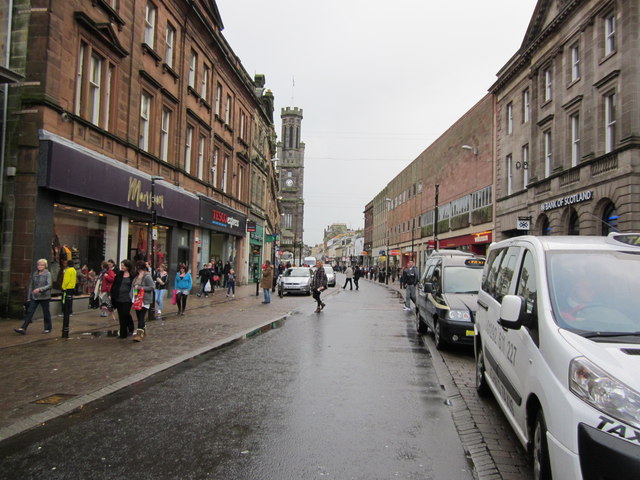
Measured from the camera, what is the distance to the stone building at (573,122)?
18.9 m

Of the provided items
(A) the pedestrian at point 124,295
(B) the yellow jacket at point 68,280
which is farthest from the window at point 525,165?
(B) the yellow jacket at point 68,280

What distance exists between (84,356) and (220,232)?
20044 millimetres

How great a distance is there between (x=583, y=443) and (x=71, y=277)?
10.5m

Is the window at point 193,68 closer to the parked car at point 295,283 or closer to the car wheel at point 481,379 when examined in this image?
the parked car at point 295,283

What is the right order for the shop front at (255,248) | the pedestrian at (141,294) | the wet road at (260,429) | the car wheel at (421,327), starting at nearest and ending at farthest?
the wet road at (260,429), the pedestrian at (141,294), the car wheel at (421,327), the shop front at (255,248)

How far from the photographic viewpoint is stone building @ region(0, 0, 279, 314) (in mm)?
12531

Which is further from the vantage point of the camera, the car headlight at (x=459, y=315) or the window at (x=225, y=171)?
the window at (x=225, y=171)

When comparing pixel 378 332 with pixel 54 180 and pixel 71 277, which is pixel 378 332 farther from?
pixel 54 180

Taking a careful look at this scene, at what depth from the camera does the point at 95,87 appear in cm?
1527

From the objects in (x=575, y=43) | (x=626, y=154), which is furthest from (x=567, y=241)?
(x=575, y=43)

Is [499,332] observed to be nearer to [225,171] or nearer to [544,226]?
[544,226]

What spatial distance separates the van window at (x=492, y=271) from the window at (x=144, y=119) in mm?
15272

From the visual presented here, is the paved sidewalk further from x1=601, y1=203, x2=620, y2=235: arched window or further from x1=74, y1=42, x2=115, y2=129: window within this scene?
x1=601, y1=203, x2=620, y2=235: arched window

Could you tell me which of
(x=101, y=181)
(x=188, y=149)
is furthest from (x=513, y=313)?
(x=188, y=149)
